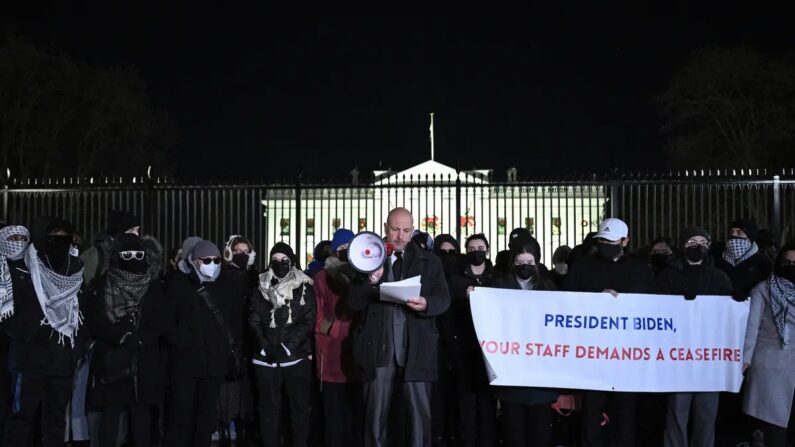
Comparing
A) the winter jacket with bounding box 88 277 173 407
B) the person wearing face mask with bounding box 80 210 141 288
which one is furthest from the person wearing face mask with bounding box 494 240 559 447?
the person wearing face mask with bounding box 80 210 141 288

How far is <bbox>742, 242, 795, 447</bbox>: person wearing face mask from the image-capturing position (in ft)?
21.1

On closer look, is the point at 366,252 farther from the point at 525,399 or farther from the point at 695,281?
the point at 695,281

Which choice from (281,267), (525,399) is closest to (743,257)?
(525,399)

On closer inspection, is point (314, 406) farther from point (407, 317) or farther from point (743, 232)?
point (743, 232)

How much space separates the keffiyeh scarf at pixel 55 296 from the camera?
22.0 ft

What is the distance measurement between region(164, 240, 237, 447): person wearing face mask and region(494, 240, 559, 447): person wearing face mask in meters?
2.26

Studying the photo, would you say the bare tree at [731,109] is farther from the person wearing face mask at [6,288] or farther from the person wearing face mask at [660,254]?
the person wearing face mask at [6,288]

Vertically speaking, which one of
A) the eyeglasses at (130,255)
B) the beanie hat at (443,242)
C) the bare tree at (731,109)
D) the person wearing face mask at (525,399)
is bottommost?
the person wearing face mask at (525,399)

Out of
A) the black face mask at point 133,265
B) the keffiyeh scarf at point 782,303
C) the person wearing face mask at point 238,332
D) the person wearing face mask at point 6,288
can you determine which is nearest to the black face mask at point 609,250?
the keffiyeh scarf at point 782,303

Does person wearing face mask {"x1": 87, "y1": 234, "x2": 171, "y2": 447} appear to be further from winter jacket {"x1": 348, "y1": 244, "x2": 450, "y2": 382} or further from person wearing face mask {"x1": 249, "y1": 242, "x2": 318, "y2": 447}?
winter jacket {"x1": 348, "y1": 244, "x2": 450, "y2": 382}

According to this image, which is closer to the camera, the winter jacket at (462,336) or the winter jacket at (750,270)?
the winter jacket at (462,336)

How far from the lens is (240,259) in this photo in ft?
27.2

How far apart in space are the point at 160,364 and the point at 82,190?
757cm

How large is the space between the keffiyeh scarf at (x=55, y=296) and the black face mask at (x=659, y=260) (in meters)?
5.59
